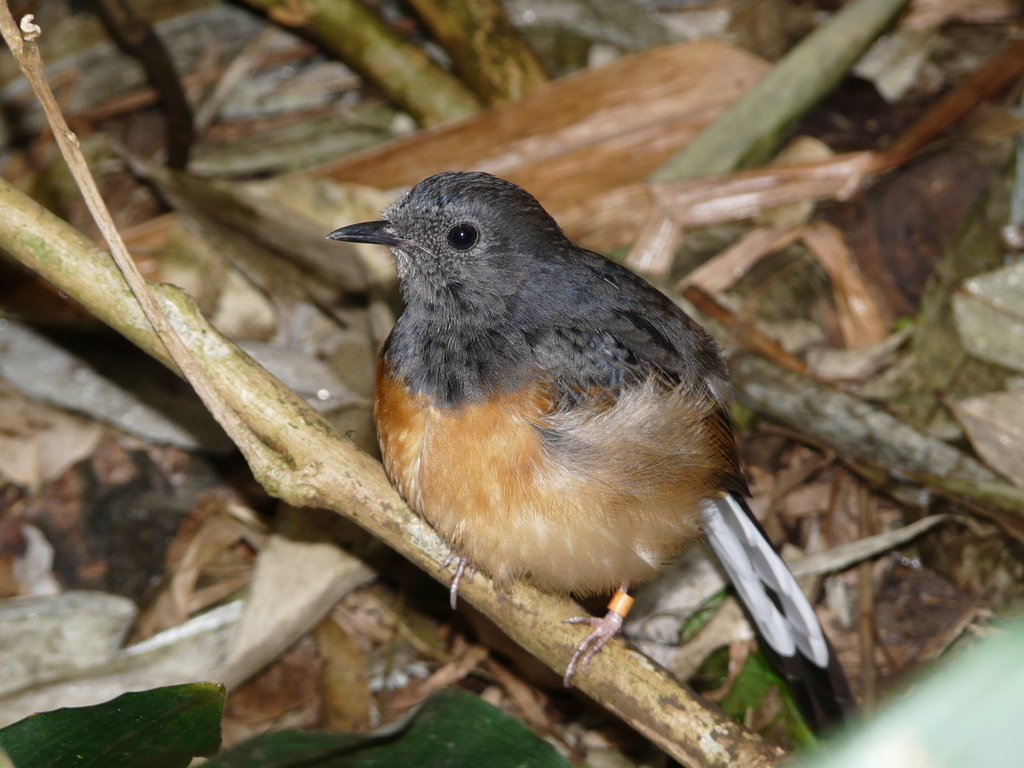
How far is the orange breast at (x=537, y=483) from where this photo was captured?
2.96m

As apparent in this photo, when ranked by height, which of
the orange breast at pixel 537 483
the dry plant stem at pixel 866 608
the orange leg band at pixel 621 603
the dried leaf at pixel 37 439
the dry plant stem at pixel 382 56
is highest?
the dry plant stem at pixel 382 56

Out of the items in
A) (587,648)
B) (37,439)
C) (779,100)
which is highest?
(779,100)

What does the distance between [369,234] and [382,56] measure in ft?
8.88

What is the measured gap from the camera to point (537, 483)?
117 inches

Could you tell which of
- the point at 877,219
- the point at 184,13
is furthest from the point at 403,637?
the point at 184,13

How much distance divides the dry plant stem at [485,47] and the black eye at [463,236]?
2696 millimetres

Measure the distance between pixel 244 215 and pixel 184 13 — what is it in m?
2.11

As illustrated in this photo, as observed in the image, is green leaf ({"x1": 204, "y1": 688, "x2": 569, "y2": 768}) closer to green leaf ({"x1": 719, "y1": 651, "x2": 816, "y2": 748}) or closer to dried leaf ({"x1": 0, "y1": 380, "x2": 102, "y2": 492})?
green leaf ({"x1": 719, "y1": 651, "x2": 816, "y2": 748})

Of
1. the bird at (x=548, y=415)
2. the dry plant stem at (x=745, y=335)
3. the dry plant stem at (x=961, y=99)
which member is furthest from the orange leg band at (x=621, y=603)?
the dry plant stem at (x=961, y=99)

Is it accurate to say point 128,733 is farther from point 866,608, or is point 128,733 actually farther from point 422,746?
point 866,608

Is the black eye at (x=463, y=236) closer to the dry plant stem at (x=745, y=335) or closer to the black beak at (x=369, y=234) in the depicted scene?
the black beak at (x=369, y=234)

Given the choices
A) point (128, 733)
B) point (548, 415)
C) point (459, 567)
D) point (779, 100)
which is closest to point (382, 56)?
point (779, 100)

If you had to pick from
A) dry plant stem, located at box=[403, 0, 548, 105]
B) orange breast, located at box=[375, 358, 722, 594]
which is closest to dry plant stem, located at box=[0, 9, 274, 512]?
orange breast, located at box=[375, 358, 722, 594]

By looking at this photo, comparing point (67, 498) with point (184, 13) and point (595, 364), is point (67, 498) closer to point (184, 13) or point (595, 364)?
point (595, 364)
